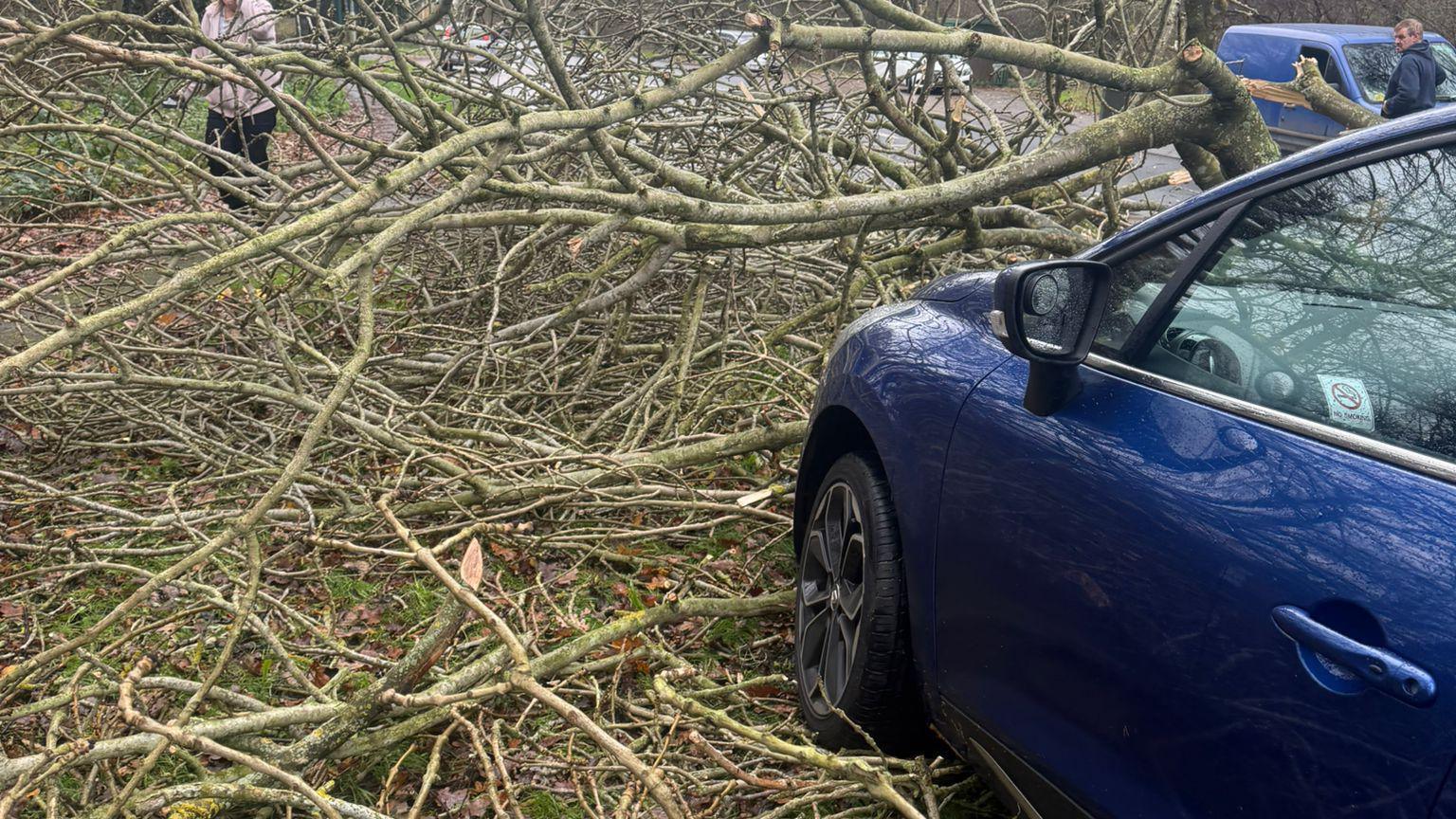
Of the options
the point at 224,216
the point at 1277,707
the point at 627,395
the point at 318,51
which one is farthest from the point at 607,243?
the point at 1277,707

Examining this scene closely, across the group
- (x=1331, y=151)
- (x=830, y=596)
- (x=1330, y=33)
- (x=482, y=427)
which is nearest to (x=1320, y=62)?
(x=1330, y=33)

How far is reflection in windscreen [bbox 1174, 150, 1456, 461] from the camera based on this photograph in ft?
5.89

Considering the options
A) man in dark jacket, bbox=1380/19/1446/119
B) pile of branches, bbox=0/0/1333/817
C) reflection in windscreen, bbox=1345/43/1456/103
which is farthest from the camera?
reflection in windscreen, bbox=1345/43/1456/103

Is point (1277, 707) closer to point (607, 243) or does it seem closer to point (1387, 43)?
point (607, 243)

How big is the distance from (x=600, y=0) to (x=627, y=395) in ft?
13.1

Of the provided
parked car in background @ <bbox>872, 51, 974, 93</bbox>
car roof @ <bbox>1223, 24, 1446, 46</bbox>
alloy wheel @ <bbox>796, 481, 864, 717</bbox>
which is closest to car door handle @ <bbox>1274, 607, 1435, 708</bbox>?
alloy wheel @ <bbox>796, 481, 864, 717</bbox>

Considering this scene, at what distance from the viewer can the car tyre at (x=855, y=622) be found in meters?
2.91

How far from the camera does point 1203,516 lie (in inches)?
74.7

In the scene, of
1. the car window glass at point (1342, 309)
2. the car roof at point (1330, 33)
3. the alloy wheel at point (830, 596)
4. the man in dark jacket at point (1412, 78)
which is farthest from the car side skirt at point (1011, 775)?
the car roof at point (1330, 33)

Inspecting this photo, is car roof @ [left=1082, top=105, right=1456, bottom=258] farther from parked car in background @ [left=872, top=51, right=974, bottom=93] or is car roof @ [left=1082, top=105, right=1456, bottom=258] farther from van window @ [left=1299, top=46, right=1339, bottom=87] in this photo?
van window @ [left=1299, top=46, right=1339, bottom=87]

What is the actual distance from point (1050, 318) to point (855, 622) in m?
1.03

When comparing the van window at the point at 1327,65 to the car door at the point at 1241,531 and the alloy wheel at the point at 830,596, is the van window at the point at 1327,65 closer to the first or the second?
the alloy wheel at the point at 830,596

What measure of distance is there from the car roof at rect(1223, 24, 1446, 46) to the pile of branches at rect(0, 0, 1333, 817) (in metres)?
10.7

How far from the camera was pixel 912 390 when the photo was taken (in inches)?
117
